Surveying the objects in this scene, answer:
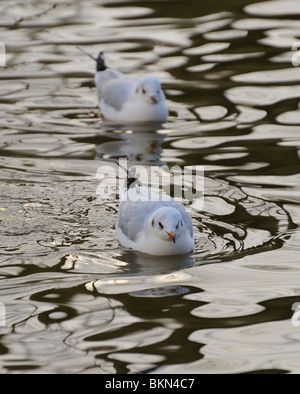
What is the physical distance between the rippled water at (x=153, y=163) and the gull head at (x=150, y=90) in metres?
0.31

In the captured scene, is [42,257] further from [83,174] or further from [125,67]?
[125,67]

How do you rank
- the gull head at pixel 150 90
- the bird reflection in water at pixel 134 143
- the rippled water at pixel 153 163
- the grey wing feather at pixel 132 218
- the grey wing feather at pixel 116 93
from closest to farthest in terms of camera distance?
1. the rippled water at pixel 153 163
2. the grey wing feather at pixel 132 218
3. the bird reflection in water at pixel 134 143
4. the gull head at pixel 150 90
5. the grey wing feather at pixel 116 93

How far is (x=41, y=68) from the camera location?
44.3 feet

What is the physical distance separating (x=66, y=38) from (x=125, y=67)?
4.59 feet

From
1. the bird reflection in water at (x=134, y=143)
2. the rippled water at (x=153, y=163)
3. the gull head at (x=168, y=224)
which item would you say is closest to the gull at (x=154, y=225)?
the gull head at (x=168, y=224)

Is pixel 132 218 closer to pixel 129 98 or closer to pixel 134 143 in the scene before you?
pixel 134 143

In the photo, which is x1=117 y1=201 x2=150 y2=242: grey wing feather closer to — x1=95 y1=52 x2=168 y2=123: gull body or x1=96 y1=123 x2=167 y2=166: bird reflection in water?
x1=96 y1=123 x2=167 y2=166: bird reflection in water

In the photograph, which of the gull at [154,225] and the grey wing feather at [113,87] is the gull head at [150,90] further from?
the gull at [154,225]

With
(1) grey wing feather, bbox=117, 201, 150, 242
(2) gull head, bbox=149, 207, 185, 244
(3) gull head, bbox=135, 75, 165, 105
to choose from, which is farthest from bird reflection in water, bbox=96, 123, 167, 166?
(2) gull head, bbox=149, 207, 185, 244

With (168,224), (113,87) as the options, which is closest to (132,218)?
(168,224)

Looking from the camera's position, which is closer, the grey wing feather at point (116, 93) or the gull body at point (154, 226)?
the gull body at point (154, 226)

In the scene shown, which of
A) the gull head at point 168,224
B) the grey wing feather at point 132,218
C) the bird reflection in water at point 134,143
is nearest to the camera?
the gull head at point 168,224

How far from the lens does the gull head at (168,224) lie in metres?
7.96
